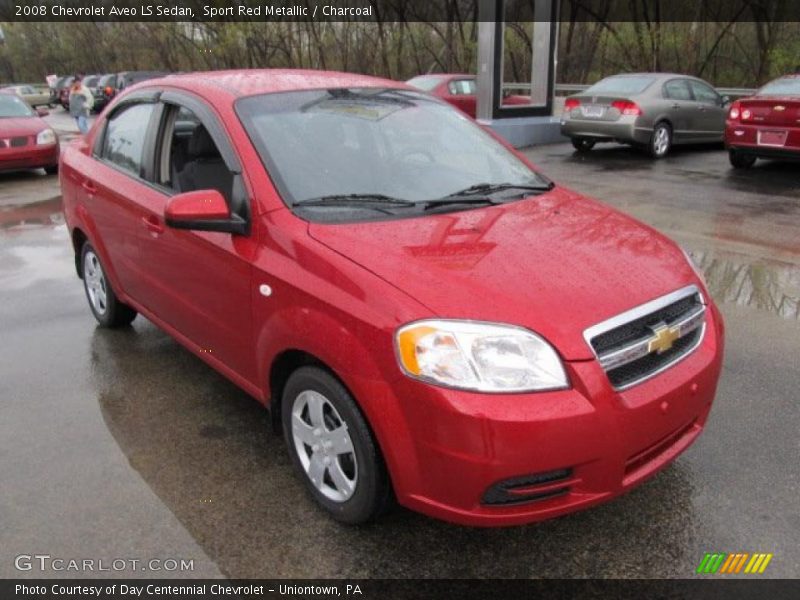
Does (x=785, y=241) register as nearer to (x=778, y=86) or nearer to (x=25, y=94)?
(x=778, y=86)

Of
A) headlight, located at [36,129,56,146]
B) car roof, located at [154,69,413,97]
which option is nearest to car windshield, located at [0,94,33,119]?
headlight, located at [36,129,56,146]

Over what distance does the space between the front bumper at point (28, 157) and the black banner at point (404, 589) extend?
11.0 meters

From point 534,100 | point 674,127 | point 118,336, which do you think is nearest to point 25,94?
point 534,100

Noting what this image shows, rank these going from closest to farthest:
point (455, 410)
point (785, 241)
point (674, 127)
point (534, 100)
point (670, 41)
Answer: point (455, 410) < point (785, 241) < point (674, 127) < point (534, 100) < point (670, 41)

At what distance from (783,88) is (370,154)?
9221 millimetres

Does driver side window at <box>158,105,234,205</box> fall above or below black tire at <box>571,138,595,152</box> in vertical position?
above

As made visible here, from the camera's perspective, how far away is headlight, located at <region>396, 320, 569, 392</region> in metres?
2.21

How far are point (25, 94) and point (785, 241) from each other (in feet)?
128

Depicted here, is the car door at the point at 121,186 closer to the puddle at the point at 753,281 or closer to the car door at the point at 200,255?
the car door at the point at 200,255

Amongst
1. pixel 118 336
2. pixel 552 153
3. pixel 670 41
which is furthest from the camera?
pixel 670 41

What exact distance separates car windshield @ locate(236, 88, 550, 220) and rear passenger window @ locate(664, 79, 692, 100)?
398 inches

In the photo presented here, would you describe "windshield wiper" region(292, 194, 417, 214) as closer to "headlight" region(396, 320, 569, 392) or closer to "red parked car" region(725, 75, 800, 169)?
"headlight" region(396, 320, 569, 392)

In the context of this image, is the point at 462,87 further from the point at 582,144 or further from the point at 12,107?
the point at 12,107

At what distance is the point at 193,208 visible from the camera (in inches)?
113
